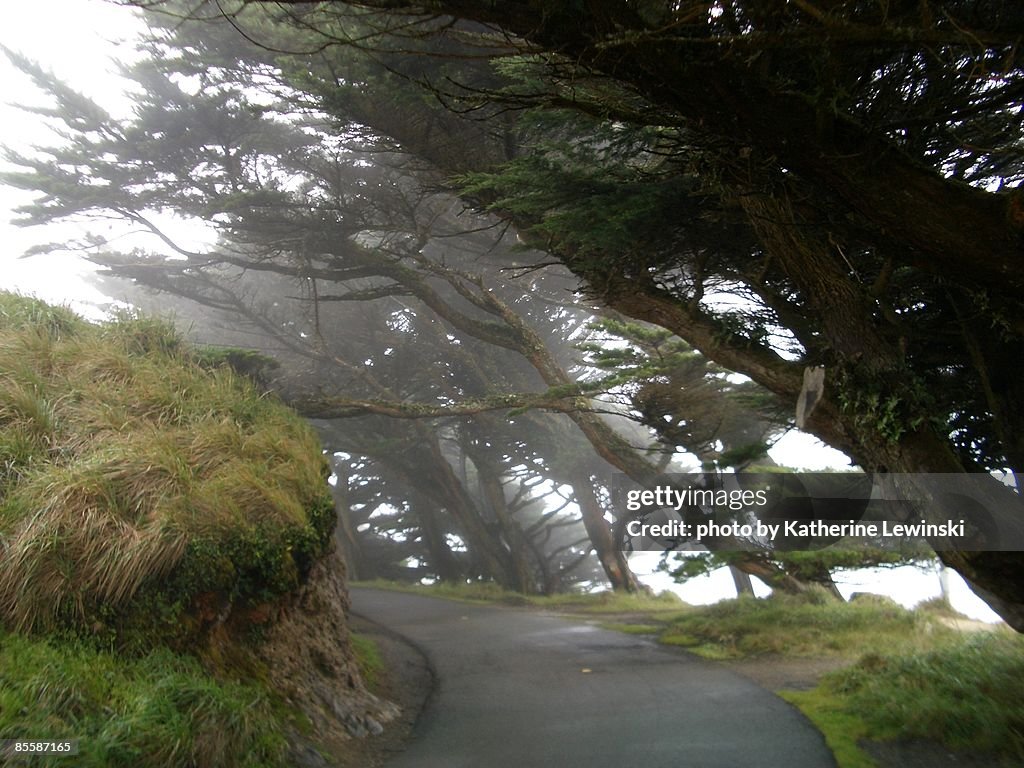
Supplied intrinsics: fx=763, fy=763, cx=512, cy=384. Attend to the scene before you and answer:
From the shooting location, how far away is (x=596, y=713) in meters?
6.38

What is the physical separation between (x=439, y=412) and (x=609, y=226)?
7403 mm

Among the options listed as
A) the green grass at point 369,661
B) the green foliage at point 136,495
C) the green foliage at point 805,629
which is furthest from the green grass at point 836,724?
the green foliage at point 136,495

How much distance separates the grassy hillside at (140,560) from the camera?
13.7 feet

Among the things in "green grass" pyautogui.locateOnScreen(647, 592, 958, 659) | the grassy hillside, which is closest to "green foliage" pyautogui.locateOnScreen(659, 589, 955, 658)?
"green grass" pyautogui.locateOnScreen(647, 592, 958, 659)

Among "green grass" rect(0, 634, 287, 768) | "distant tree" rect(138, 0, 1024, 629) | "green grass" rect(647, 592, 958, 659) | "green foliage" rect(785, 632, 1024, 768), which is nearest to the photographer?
"distant tree" rect(138, 0, 1024, 629)

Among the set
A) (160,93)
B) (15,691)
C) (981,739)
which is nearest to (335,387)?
(160,93)

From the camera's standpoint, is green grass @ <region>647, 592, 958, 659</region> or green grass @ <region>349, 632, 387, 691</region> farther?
green grass @ <region>647, 592, 958, 659</region>

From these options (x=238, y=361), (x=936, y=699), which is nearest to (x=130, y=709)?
(x=936, y=699)

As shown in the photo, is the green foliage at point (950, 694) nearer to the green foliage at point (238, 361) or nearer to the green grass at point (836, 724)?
the green grass at point (836, 724)

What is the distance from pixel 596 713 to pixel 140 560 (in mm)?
3782

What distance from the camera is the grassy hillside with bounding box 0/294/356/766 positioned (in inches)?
164

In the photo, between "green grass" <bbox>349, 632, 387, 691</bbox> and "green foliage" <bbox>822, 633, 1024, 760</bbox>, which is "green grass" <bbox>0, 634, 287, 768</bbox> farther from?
"green foliage" <bbox>822, 633, 1024, 760</bbox>

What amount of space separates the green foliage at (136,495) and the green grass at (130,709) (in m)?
0.29

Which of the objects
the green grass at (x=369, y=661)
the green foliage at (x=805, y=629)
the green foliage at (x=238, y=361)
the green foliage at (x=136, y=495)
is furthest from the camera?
the green foliage at (x=238, y=361)
